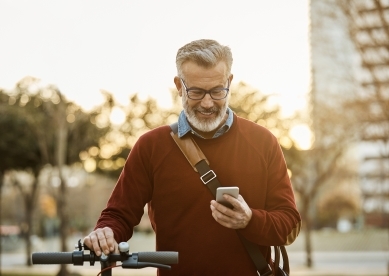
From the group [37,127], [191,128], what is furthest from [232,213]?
[37,127]

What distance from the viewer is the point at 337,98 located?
77.5 feet

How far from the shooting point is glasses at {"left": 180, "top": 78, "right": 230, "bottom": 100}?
309 centimetres

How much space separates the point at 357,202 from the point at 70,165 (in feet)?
224

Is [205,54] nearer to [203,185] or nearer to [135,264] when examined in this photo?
[203,185]

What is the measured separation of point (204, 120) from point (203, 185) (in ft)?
0.97

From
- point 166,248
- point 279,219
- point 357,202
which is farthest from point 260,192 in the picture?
point 357,202

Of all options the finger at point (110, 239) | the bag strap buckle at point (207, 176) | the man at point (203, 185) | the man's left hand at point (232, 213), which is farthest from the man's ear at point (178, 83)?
the finger at point (110, 239)

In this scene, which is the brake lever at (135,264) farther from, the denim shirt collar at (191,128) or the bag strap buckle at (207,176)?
the denim shirt collar at (191,128)

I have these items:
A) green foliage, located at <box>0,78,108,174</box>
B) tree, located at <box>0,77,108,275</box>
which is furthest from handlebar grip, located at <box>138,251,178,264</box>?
green foliage, located at <box>0,78,108,174</box>

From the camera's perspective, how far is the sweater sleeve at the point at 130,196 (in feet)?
10.3

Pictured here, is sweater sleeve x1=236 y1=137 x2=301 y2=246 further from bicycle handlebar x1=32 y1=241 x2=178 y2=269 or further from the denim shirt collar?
bicycle handlebar x1=32 y1=241 x2=178 y2=269

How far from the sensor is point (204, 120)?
317cm

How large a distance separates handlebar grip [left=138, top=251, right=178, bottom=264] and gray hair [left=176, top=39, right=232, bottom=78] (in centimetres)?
88

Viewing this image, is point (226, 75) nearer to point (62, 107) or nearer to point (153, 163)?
point (153, 163)
